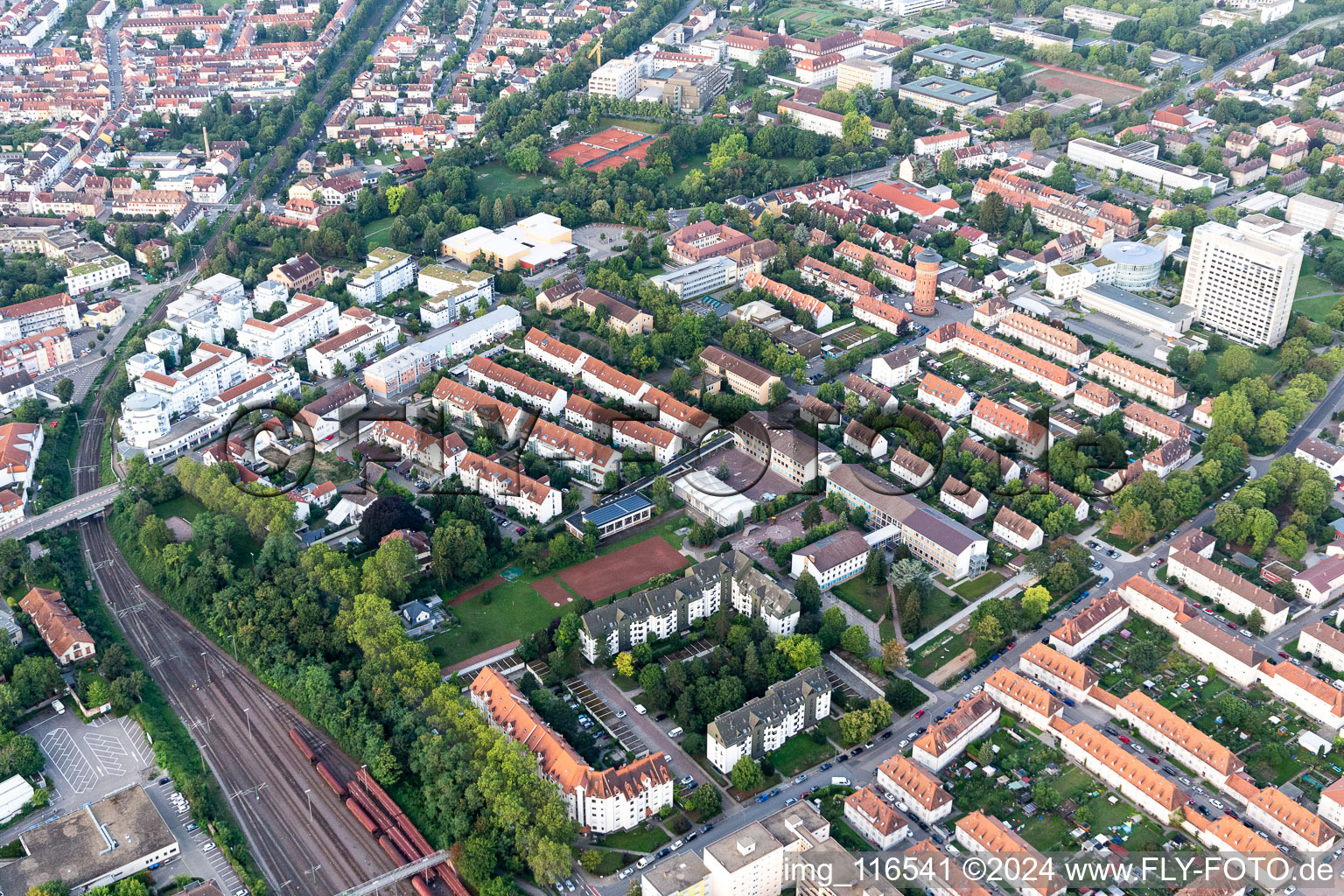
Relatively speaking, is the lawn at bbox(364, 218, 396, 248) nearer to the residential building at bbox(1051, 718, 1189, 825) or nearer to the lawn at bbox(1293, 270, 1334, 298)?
the residential building at bbox(1051, 718, 1189, 825)

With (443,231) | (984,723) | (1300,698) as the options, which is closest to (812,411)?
(984,723)

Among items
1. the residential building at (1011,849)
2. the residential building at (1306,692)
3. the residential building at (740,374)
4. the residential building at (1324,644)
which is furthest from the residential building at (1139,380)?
the residential building at (1011,849)

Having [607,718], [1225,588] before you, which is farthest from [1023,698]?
[607,718]

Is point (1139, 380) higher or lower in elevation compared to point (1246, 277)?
lower

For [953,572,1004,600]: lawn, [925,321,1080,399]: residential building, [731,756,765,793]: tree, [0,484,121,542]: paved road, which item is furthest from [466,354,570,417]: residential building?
[731,756,765,793]: tree

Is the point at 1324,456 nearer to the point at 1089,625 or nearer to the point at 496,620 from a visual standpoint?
the point at 1089,625

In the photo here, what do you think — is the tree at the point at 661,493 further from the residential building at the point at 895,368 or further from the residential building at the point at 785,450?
the residential building at the point at 895,368
